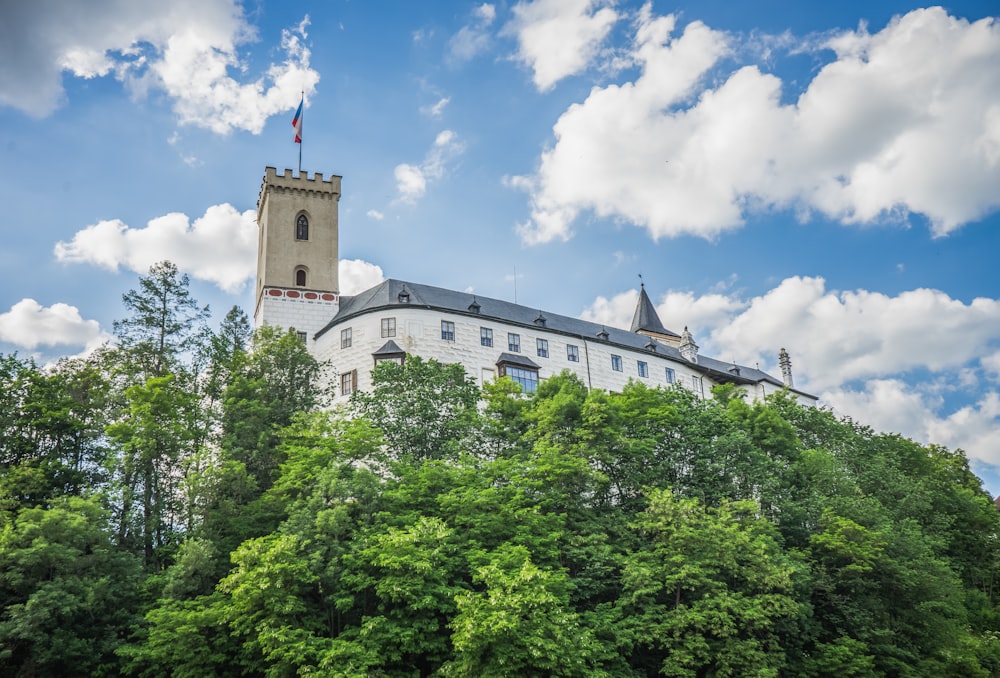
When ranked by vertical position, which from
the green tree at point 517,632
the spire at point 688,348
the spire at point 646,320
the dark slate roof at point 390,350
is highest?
the spire at point 646,320

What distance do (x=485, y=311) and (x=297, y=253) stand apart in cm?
1332

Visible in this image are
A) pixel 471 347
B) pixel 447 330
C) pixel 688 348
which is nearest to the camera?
pixel 447 330

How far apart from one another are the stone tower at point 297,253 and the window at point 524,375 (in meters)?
12.4

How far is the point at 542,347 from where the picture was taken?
51.2m

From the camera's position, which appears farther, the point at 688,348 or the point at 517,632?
the point at 688,348

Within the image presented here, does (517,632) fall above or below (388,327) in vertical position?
below

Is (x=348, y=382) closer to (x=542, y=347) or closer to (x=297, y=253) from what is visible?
(x=297, y=253)

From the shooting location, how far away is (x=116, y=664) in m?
26.2

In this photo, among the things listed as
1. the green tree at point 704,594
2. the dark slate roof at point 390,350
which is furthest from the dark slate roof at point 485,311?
the green tree at point 704,594

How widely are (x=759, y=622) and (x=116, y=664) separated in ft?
74.3

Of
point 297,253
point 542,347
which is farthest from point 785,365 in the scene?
point 297,253

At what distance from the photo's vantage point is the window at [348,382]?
148 ft

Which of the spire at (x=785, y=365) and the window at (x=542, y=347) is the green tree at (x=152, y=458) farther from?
the spire at (x=785, y=365)

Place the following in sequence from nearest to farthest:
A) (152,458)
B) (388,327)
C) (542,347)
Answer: (152,458) → (388,327) → (542,347)
